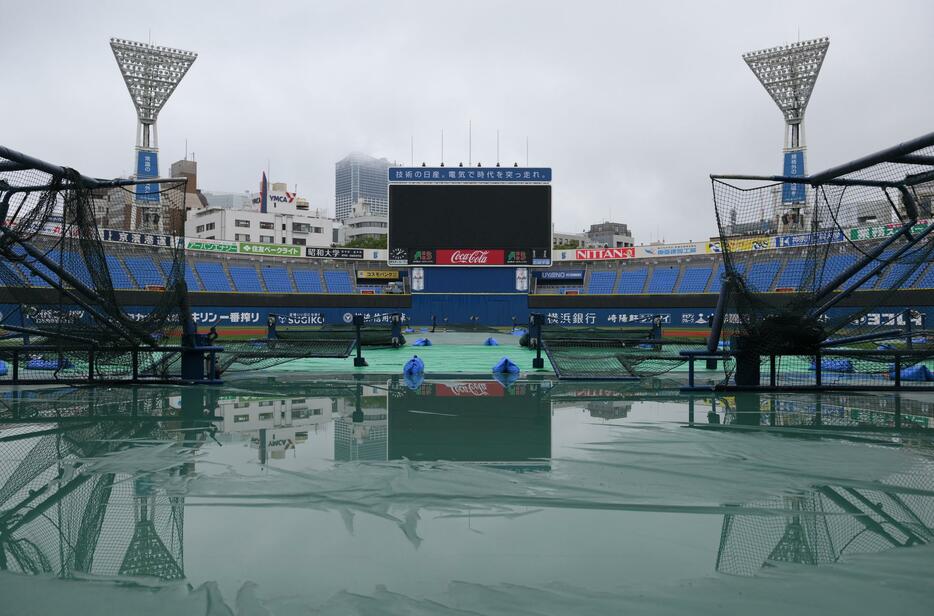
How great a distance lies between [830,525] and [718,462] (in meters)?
1.57

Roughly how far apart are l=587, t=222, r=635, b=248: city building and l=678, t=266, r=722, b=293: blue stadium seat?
303ft

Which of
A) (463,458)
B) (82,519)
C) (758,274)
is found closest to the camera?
(82,519)

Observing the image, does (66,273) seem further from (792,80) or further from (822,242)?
(792,80)

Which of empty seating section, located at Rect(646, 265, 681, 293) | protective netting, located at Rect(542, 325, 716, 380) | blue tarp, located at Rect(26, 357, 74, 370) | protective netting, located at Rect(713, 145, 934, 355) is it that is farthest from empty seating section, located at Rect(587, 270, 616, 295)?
blue tarp, located at Rect(26, 357, 74, 370)

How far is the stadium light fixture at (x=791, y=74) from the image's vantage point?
132 feet

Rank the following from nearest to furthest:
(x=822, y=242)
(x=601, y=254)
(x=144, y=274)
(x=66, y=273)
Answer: (x=66, y=273)
(x=822, y=242)
(x=144, y=274)
(x=601, y=254)

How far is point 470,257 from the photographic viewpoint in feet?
130

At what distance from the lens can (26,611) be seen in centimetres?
290

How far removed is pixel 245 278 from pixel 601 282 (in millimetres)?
26645

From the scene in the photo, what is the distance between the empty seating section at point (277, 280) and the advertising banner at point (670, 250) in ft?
87.5

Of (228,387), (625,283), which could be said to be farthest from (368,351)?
(625,283)

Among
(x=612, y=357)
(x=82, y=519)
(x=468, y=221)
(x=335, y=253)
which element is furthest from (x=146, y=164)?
(x=82, y=519)

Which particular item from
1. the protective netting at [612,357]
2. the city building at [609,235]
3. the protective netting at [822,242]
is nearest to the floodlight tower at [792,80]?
the protective netting at [612,357]

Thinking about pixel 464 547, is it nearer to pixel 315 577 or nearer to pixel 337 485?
pixel 315 577
